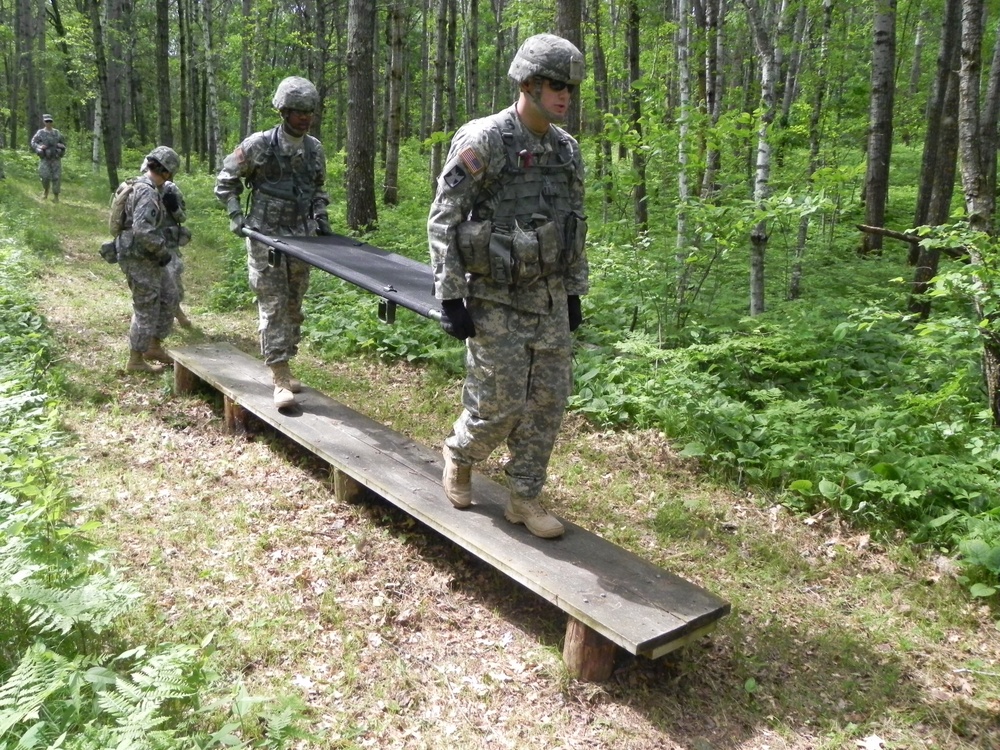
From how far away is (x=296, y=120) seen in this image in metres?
5.60

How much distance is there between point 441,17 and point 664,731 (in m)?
16.5

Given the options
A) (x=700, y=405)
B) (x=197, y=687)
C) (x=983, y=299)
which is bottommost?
(x=197, y=687)

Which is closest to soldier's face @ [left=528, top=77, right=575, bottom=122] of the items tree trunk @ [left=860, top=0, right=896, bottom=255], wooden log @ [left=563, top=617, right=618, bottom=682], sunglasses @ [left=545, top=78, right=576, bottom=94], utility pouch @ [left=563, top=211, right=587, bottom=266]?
sunglasses @ [left=545, top=78, right=576, bottom=94]

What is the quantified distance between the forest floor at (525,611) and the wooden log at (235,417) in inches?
5.1

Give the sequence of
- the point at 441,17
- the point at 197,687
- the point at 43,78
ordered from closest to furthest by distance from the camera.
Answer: the point at 197,687 → the point at 441,17 → the point at 43,78

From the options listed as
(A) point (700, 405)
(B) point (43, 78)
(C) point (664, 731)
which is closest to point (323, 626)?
(C) point (664, 731)

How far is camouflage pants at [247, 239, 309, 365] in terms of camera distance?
18.9 ft

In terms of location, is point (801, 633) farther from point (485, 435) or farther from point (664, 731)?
point (485, 435)

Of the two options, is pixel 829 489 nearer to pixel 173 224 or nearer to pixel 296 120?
pixel 296 120

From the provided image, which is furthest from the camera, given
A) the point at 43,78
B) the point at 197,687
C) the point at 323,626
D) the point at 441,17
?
the point at 43,78

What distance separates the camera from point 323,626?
373cm

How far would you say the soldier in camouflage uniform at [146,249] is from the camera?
23.2 ft

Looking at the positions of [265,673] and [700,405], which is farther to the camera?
[700,405]

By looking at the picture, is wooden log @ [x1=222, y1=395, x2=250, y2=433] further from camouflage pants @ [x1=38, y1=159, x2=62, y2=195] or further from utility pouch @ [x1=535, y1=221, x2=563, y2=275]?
camouflage pants @ [x1=38, y1=159, x2=62, y2=195]
